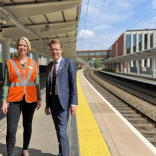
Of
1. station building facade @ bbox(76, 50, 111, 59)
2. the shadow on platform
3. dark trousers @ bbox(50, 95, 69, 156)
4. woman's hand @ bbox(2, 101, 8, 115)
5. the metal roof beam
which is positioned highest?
station building facade @ bbox(76, 50, 111, 59)

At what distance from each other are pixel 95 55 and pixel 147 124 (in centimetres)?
7179

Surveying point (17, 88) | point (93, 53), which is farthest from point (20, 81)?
point (93, 53)

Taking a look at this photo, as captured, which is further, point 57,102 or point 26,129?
point 26,129

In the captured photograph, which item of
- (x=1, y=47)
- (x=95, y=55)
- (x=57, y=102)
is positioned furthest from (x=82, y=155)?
(x=95, y=55)

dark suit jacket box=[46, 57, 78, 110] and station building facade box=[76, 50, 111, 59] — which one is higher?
station building facade box=[76, 50, 111, 59]

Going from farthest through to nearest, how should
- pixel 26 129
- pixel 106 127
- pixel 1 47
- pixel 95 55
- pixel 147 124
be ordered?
pixel 95 55, pixel 1 47, pixel 147 124, pixel 106 127, pixel 26 129

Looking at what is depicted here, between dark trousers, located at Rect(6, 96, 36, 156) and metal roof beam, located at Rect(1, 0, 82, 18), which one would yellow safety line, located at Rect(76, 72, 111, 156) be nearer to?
dark trousers, located at Rect(6, 96, 36, 156)

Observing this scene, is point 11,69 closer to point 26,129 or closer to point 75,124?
point 26,129

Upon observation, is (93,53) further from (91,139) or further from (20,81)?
(20,81)

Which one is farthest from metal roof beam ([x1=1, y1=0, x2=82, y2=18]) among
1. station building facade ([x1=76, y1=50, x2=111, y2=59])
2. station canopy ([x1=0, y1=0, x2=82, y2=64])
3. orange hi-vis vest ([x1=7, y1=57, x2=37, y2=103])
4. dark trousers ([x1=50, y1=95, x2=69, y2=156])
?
station building facade ([x1=76, y1=50, x2=111, y2=59])

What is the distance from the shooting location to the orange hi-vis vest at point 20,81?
7.00ft

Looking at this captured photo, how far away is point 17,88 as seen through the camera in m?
2.15

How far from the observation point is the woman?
2.13 metres

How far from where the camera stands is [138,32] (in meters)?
52.4
